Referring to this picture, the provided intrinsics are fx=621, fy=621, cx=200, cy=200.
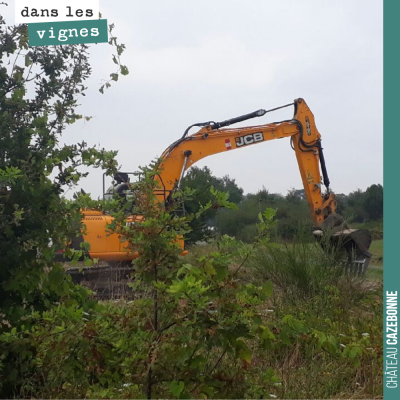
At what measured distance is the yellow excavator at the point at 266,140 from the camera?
10234 millimetres

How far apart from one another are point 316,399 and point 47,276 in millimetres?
1800

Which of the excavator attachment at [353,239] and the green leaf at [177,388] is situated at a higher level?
the excavator attachment at [353,239]

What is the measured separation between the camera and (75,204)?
10.7 ft

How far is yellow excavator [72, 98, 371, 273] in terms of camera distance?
1023 cm

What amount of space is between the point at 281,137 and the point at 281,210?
1.75 metres

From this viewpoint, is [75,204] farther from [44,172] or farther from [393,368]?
[393,368]

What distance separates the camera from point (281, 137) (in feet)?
40.7

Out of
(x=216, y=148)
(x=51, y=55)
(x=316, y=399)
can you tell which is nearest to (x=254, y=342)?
(x=316, y=399)

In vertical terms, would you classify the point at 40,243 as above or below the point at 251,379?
above

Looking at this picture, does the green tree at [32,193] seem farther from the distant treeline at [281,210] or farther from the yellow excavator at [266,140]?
the yellow excavator at [266,140]

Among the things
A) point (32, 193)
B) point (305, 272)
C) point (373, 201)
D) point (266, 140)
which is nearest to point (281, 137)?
point (266, 140)

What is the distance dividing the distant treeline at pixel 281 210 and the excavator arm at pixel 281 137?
0.41m

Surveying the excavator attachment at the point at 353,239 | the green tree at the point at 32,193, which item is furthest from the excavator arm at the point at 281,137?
the green tree at the point at 32,193

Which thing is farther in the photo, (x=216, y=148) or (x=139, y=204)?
(x=216, y=148)
